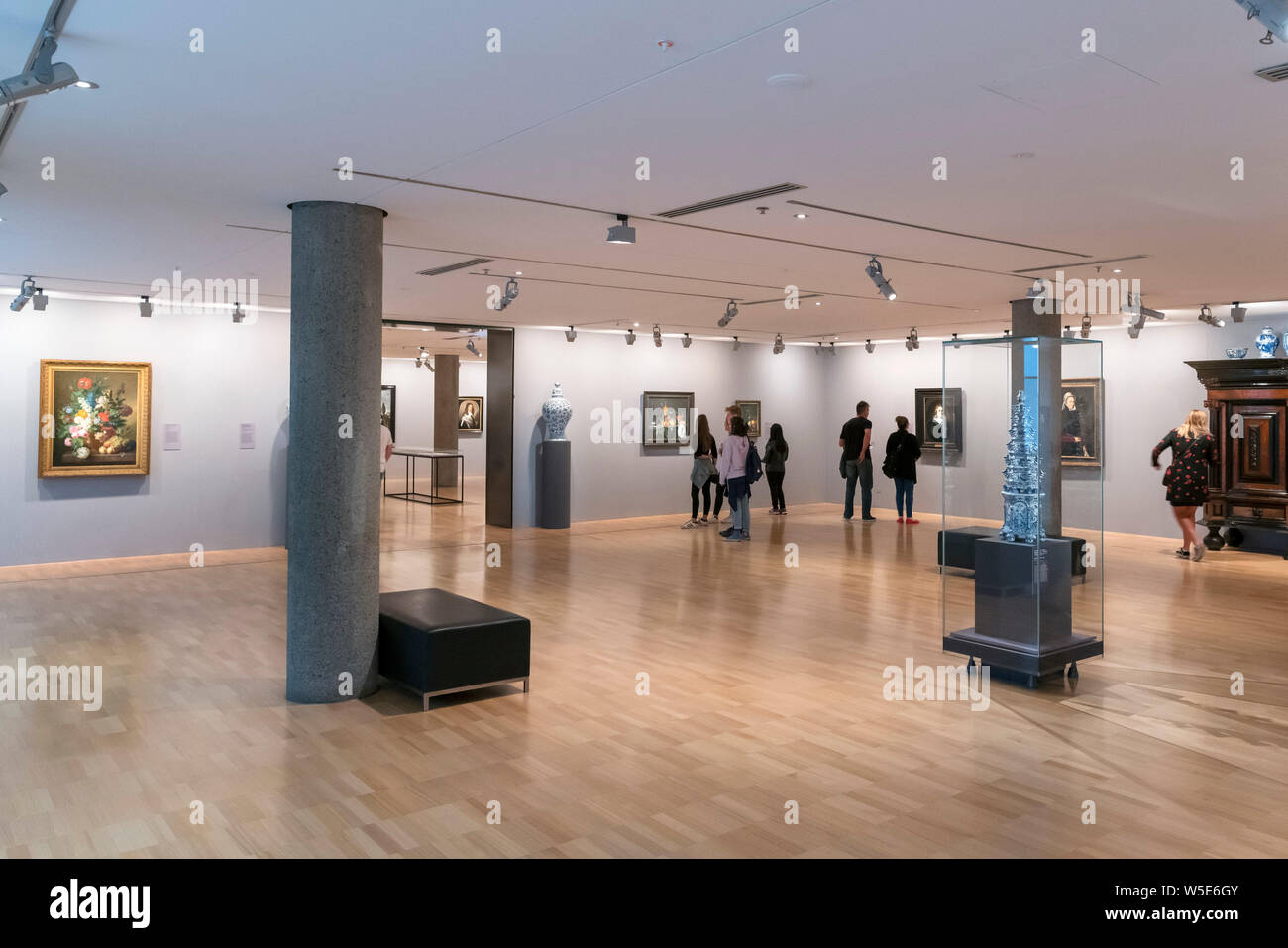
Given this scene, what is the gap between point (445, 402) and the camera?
22234 mm

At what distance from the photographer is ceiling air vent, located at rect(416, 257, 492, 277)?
8867 mm

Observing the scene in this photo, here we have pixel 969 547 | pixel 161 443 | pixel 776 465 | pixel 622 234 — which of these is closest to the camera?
pixel 622 234

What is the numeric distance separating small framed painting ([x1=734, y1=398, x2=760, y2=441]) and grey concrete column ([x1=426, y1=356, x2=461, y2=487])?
6.95 meters

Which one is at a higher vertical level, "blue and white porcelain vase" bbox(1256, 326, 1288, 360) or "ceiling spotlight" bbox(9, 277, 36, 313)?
"ceiling spotlight" bbox(9, 277, 36, 313)

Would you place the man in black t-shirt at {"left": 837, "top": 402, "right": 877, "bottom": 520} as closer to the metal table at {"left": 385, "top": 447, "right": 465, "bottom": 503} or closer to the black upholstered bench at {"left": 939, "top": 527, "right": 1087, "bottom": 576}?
the metal table at {"left": 385, "top": 447, "right": 465, "bottom": 503}

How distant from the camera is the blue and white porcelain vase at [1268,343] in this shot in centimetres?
1335

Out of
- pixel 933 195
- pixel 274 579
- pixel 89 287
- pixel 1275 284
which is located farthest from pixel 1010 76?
pixel 89 287

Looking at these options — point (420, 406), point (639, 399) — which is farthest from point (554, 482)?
point (420, 406)

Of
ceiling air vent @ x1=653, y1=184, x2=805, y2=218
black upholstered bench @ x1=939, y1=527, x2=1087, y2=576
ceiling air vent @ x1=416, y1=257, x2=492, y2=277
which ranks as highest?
ceiling air vent @ x1=416, y1=257, x2=492, y2=277

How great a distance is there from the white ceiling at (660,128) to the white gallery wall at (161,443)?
3.64 meters

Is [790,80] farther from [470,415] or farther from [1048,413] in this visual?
[470,415]

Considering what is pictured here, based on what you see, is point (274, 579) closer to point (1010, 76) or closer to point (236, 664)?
point (236, 664)

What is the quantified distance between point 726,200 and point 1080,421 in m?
2.91

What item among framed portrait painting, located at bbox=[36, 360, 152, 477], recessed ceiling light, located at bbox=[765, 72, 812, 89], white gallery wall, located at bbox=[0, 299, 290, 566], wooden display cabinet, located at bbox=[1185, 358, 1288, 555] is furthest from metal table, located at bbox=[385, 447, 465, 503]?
recessed ceiling light, located at bbox=[765, 72, 812, 89]
